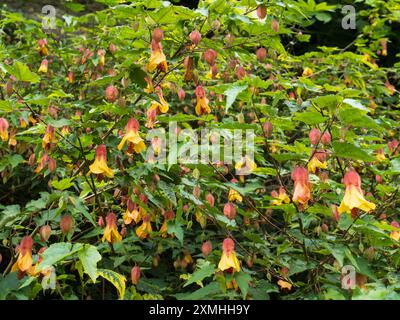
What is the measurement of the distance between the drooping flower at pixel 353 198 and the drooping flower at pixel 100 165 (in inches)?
25.3

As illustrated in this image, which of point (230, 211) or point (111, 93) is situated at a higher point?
point (111, 93)

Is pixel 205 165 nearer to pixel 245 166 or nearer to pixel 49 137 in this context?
pixel 245 166

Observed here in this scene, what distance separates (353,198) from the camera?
1.17 m

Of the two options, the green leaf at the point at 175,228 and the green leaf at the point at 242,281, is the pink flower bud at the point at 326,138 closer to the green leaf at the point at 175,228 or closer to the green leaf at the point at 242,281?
the green leaf at the point at 242,281

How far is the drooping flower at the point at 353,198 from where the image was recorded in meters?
1.15

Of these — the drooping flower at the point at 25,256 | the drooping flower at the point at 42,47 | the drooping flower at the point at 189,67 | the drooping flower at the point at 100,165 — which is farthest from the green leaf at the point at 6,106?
the drooping flower at the point at 42,47

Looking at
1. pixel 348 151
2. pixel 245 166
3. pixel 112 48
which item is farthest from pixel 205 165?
pixel 112 48

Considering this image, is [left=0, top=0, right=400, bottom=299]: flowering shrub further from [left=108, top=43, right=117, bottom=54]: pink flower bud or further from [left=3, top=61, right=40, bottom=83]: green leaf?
[left=108, top=43, right=117, bottom=54]: pink flower bud

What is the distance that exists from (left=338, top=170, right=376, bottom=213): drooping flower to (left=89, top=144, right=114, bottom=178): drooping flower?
0.64 m

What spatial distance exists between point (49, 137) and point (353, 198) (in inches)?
33.0

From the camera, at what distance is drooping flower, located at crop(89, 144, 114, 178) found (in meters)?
1.30

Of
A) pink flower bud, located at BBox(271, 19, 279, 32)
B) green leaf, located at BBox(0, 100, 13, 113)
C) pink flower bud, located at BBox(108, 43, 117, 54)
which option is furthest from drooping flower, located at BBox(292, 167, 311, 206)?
pink flower bud, located at BBox(108, 43, 117, 54)
